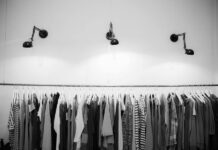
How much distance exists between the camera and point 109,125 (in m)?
2.55

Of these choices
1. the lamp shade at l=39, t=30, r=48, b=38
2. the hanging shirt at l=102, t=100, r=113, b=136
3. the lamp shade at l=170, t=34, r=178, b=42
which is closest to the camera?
the hanging shirt at l=102, t=100, r=113, b=136

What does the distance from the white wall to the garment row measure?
0.65 meters

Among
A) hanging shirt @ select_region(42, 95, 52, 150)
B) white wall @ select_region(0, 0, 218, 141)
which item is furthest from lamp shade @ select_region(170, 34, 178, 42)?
hanging shirt @ select_region(42, 95, 52, 150)

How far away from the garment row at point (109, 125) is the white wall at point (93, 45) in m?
0.65

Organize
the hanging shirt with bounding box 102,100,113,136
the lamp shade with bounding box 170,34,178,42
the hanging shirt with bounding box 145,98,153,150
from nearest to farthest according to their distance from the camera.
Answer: the hanging shirt with bounding box 102,100,113,136
the hanging shirt with bounding box 145,98,153,150
the lamp shade with bounding box 170,34,178,42

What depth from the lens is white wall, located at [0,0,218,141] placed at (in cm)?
323

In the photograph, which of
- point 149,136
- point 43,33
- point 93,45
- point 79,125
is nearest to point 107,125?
point 79,125

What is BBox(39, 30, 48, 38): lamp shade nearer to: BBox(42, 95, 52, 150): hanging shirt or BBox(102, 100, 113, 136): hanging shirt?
BBox(42, 95, 52, 150): hanging shirt

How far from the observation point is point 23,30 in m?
3.27

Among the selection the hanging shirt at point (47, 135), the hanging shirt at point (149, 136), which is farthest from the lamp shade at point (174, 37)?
the hanging shirt at point (47, 135)

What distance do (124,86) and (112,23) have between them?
127 centimetres

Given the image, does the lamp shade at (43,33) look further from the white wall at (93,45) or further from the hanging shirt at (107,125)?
the hanging shirt at (107,125)

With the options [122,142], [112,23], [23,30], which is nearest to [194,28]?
[112,23]

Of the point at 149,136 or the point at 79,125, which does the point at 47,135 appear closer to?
the point at 79,125
